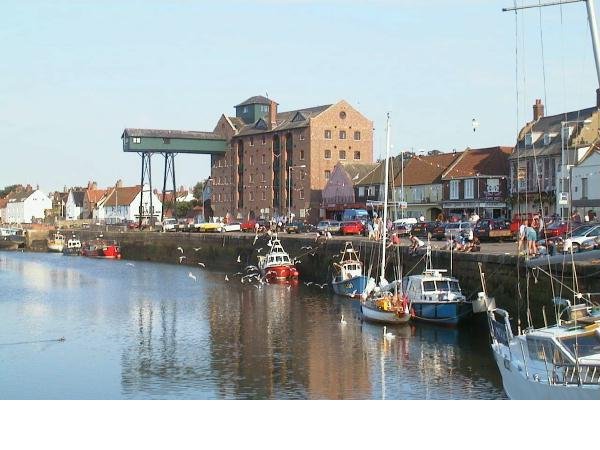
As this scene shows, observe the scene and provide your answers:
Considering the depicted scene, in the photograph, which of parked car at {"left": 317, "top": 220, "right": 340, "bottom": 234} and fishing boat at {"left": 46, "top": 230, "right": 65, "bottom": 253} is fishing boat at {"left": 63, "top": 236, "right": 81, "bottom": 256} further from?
parked car at {"left": 317, "top": 220, "right": 340, "bottom": 234}

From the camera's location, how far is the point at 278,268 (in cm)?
5678

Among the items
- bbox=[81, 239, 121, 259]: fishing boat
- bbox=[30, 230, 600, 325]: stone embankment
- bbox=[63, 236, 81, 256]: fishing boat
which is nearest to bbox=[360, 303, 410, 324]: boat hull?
bbox=[30, 230, 600, 325]: stone embankment

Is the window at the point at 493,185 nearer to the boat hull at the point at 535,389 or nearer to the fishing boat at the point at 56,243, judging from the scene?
the boat hull at the point at 535,389

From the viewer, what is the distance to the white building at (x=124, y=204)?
13850 cm

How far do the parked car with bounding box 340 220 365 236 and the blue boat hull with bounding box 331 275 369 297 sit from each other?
15.5 meters

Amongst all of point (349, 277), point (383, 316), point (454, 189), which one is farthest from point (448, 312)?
point (454, 189)

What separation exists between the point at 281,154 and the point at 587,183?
141 ft

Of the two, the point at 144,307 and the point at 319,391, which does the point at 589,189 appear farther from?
the point at 319,391

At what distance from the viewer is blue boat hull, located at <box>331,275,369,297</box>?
46781 millimetres

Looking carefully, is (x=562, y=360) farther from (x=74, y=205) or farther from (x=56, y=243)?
(x=74, y=205)

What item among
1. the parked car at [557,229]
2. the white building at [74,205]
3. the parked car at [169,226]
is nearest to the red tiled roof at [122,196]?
the white building at [74,205]
